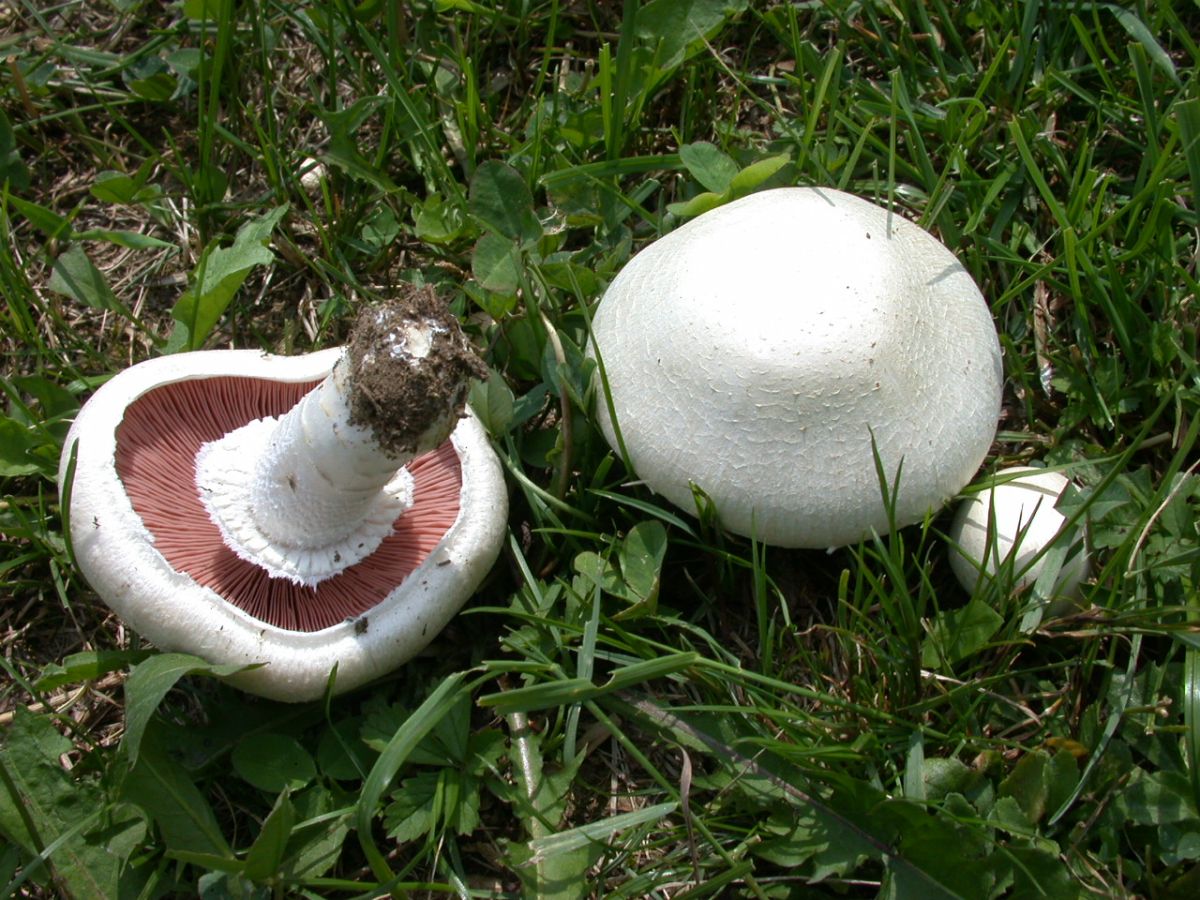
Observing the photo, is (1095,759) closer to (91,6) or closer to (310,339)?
(310,339)

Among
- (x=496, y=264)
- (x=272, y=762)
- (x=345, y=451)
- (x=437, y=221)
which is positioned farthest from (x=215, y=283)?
(x=272, y=762)

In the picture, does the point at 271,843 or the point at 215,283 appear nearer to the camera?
the point at 271,843

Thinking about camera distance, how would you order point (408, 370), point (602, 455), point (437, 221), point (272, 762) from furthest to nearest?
1. point (437, 221)
2. point (602, 455)
3. point (272, 762)
4. point (408, 370)

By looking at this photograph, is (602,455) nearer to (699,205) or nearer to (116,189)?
(699,205)

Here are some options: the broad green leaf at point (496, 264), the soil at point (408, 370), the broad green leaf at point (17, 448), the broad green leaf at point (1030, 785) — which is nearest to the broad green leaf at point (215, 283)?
the broad green leaf at point (17, 448)

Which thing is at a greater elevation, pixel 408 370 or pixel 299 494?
pixel 408 370

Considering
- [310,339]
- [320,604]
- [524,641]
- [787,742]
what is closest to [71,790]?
[320,604]
